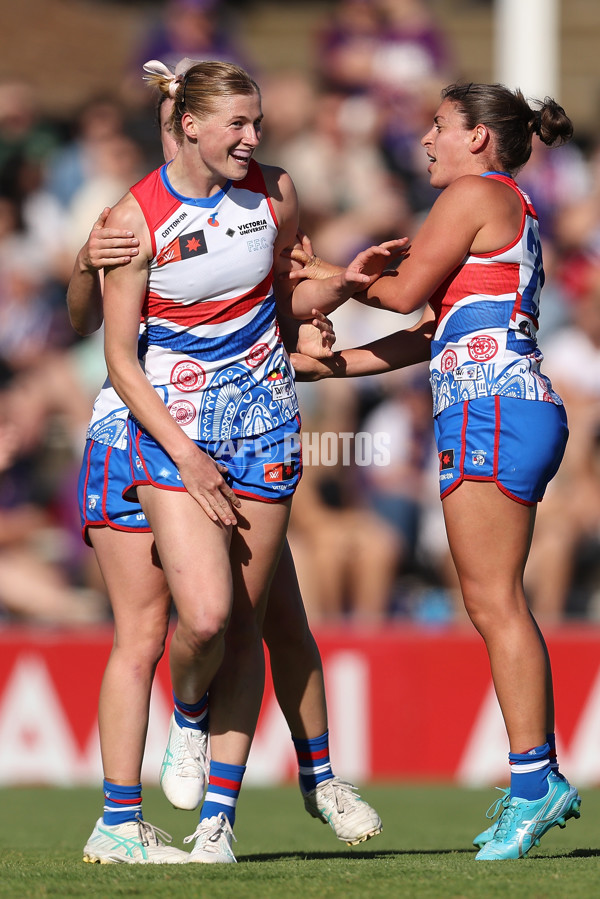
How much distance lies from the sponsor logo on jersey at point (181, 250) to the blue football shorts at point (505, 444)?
92 centimetres

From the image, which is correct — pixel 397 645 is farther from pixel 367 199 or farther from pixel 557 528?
pixel 367 199

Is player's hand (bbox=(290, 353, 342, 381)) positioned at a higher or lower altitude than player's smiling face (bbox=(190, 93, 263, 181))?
lower

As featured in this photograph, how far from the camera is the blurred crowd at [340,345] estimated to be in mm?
8195

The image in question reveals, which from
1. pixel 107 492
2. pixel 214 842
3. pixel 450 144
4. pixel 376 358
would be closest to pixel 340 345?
pixel 376 358

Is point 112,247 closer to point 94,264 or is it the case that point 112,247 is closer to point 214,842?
point 94,264

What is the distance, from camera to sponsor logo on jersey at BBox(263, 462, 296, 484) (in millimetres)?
4012

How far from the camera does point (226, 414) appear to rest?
13.0 ft

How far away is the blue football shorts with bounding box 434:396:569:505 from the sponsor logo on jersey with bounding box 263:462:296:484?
48 centimetres

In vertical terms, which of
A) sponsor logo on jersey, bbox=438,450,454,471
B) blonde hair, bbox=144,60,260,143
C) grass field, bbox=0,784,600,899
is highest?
blonde hair, bbox=144,60,260,143

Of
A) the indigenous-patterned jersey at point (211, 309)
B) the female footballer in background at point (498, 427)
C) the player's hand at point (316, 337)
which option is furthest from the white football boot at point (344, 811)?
the player's hand at point (316, 337)

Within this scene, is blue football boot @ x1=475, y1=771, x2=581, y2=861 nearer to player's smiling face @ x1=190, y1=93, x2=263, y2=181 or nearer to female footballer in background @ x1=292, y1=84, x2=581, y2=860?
A: female footballer in background @ x1=292, y1=84, x2=581, y2=860

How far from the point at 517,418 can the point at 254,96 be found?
124cm

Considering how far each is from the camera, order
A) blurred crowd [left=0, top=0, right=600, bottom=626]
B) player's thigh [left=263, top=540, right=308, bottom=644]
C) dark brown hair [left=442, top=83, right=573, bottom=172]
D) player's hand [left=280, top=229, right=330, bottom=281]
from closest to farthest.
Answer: dark brown hair [left=442, top=83, right=573, bottom=172] → player's hand [left=280, top=229, right=330, bottom=281] → player's thigh [left=263, top=540, right=308, bottom=644] → blurred crowd [left=0, top=0, right=600, bottom=626]

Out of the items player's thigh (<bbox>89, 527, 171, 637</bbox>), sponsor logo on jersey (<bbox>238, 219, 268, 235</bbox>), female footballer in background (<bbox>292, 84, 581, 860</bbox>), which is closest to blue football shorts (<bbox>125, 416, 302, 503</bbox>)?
player's thigh (<bbox>89, 527, 171, 637</bbox>)
